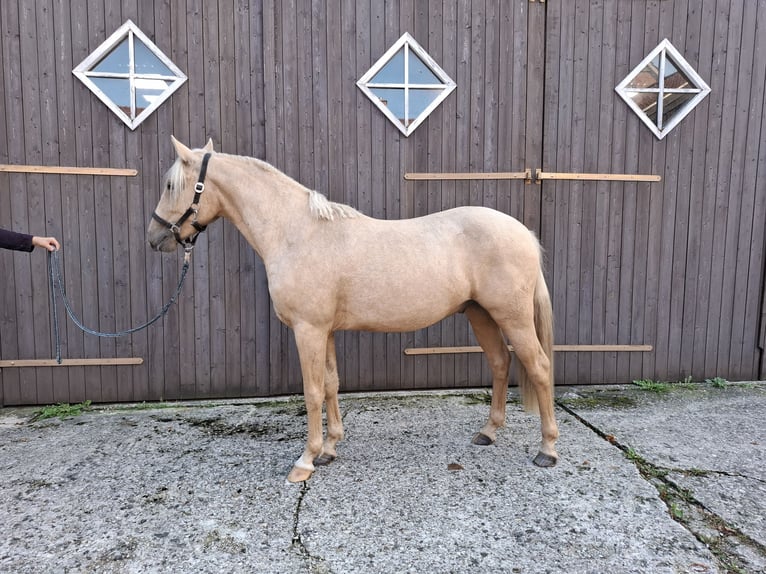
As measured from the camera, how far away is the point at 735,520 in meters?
2.12

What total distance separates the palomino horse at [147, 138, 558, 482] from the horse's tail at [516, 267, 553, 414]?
104mm

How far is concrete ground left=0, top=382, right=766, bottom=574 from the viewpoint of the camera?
191 cm

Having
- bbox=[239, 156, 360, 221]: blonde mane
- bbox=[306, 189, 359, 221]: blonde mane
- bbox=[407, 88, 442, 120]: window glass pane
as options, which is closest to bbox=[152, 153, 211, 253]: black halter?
bbox=[239, 156, 360, 221]: blonde mane

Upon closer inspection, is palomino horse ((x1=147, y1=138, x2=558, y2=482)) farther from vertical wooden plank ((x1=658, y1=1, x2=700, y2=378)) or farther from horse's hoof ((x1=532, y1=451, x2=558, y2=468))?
vertical wooden plank ((x1=658, y1=1, x2=700, y2=378))

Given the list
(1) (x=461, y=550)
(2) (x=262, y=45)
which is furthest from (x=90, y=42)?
(1) (x=461, y=550)

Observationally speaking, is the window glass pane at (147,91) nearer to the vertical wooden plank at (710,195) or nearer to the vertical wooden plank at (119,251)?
the vertical wooden plank at (119,251)

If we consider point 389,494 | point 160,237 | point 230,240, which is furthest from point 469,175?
point 389,494

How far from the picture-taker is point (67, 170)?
366 cm

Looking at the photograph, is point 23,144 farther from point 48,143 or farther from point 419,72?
point 419,72

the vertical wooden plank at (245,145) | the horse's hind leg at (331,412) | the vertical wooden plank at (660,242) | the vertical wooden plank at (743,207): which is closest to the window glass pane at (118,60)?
the vertical wooden plank at (245,145)

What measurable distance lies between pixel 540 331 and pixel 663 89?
282 cm

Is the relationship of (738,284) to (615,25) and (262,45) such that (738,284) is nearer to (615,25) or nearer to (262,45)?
(615,25)

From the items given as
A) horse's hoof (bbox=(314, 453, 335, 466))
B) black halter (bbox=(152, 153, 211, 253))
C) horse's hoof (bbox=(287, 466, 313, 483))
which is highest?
black halter (bbox=(152, 153, 211, 253))

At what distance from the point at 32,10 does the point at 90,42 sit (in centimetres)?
48
